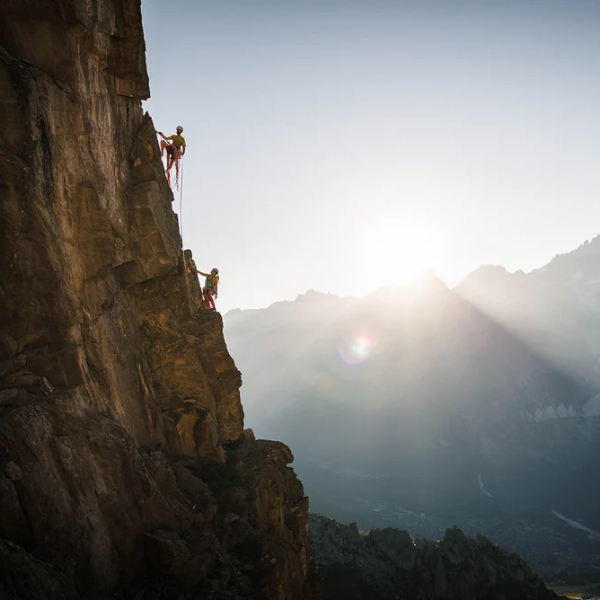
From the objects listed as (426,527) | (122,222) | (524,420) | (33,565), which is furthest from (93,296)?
(524,420)

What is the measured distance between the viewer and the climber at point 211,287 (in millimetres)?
30875

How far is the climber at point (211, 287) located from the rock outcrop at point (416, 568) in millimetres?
39095

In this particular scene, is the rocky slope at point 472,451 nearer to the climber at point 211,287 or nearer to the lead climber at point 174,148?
Result: the climber at point 211,287

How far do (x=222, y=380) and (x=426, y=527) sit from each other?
120m

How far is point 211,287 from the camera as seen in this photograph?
31188 mm

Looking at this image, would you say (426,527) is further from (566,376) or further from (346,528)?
(566,376)

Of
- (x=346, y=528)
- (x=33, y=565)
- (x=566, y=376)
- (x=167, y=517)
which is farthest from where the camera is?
(x=566, y=376)

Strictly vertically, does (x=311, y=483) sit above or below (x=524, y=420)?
below

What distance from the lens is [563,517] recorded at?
403 feet

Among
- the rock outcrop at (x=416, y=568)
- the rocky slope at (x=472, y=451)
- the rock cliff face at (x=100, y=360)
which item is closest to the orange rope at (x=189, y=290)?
the rock cliff face at (x=100, y=360)

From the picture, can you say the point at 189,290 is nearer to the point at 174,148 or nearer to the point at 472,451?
the point at 174,148

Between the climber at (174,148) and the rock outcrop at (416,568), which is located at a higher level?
the climber at (174,148)

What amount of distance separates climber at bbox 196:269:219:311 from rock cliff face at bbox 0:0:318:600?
720cm

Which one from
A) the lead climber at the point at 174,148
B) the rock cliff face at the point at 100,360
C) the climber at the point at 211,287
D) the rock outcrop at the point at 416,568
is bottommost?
the rock outcrop at the point at 416,568
